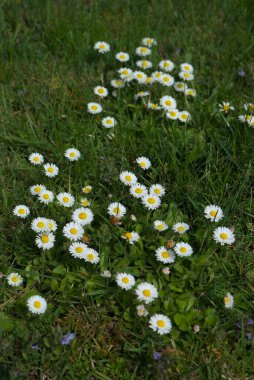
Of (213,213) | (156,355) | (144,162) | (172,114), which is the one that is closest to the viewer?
(156,355)

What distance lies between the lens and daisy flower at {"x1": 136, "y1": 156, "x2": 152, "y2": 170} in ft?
10.3

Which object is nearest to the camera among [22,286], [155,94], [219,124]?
[22,286]

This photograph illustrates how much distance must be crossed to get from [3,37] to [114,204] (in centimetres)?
189

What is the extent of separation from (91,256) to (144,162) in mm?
778

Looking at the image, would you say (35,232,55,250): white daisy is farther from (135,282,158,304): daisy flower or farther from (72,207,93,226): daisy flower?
(135,282,158,304): daisy flower

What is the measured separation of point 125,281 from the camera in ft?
8.35

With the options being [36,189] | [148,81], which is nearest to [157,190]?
[36,189]

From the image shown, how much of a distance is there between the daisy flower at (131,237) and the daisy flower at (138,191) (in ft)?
0.84

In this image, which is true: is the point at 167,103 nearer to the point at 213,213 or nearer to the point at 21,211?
the point at 213,213

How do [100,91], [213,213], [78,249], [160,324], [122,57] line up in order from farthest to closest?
[122,57] → [100,91] → [213,213] → [78,249] → [160,324]

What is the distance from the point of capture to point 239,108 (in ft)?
11.5

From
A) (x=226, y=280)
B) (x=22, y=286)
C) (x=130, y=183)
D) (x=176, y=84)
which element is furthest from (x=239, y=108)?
(x=22, y=286)

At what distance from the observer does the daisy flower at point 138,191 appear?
114 inches

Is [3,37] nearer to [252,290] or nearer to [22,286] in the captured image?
[22,286]
